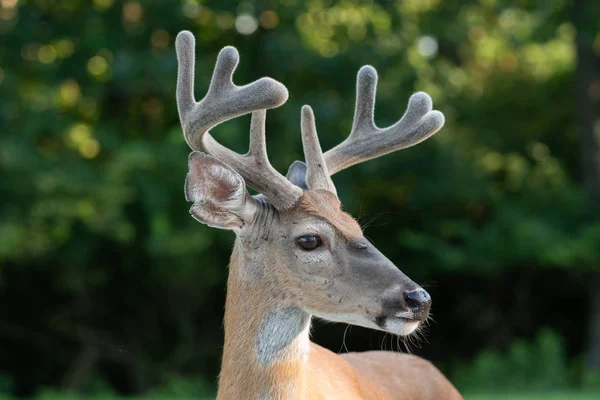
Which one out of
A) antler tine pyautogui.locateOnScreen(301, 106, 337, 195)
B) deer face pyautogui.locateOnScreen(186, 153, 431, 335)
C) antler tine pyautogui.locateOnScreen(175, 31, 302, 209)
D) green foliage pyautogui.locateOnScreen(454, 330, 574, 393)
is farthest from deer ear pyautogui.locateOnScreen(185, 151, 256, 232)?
green foliage pyautogui.locateOnScreen(454, 330, 574, 393)

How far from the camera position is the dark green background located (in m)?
13.0

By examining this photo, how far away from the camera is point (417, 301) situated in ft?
12.5

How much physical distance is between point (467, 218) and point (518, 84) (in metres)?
2.47

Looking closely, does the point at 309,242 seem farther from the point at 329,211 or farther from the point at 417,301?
the point at 417,301

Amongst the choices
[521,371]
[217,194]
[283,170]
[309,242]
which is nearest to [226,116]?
[217,194]

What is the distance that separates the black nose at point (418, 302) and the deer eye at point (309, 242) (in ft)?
1.44

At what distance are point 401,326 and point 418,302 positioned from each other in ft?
0.36

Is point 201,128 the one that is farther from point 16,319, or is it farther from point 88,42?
point 16,319

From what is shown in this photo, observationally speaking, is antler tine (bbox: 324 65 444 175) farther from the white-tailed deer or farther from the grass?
the grass

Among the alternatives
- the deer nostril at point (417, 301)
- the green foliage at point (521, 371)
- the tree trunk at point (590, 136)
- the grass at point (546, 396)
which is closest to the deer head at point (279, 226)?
the deer nostril at point (417, 301)

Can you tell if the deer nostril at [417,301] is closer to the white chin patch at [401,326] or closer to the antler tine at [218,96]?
the white chin patch at [401,326]

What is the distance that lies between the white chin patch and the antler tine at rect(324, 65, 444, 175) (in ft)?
3.83

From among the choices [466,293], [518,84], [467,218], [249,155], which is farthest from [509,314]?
[249,155]

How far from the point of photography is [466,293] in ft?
50.5
